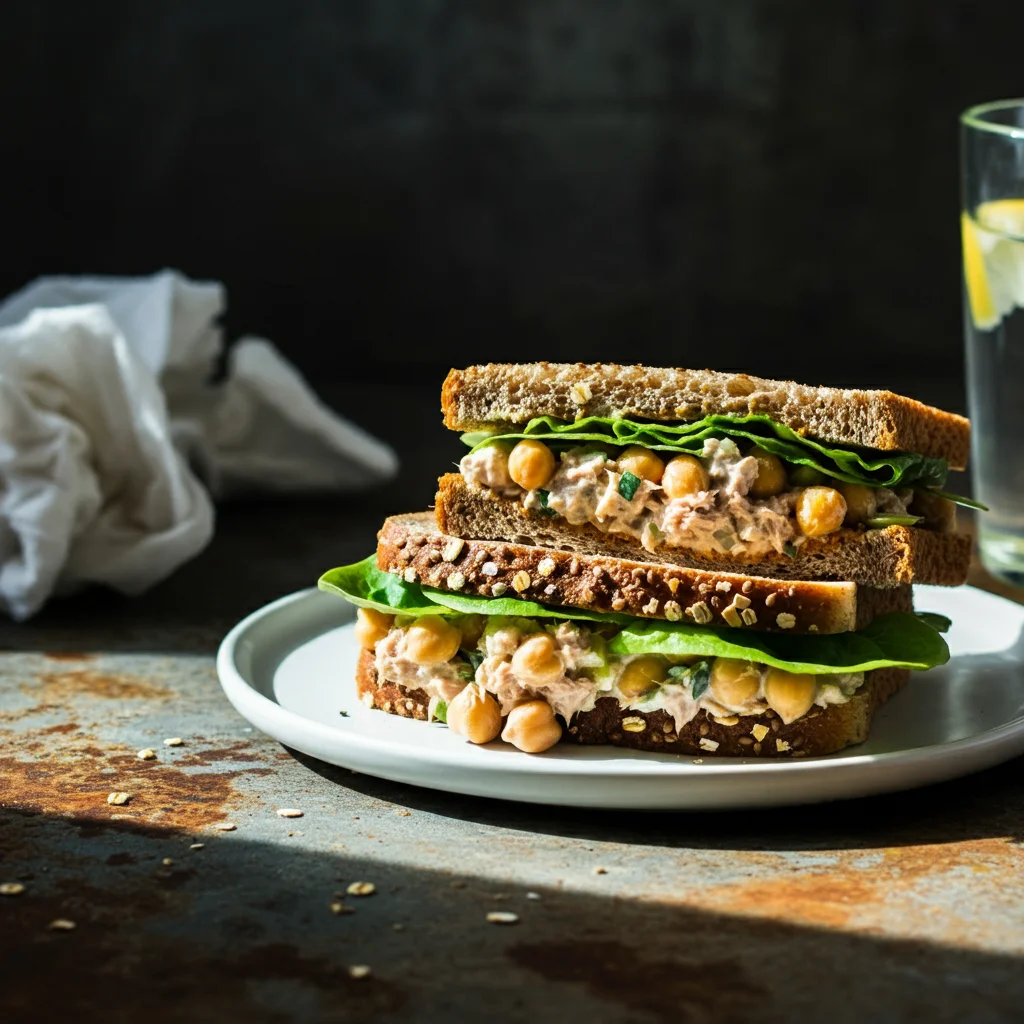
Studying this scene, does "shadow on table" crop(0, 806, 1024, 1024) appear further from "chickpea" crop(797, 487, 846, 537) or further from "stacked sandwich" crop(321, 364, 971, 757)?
"chickpea" crop(797, 487, 846, 537)

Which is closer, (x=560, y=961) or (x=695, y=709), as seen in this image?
(x=560, y=961)

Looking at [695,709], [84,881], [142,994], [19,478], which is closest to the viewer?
[142,994]

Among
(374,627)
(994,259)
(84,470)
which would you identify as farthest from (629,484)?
(84,470)

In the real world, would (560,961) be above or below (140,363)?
below

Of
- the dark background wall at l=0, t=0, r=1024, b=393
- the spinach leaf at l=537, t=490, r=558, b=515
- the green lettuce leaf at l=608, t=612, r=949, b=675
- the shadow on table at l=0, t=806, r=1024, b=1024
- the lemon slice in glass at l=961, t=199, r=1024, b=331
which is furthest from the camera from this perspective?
the dark background wall at l=0, t=0, r=1024, b=393

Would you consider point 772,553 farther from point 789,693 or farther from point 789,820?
point 789,820

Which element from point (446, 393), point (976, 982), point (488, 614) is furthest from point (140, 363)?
point (976, 982)

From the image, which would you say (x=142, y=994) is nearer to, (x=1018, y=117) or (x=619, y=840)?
(x=619, y=840)

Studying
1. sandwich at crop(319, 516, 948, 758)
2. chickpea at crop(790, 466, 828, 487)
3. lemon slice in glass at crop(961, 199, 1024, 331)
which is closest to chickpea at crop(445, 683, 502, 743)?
sandwich at crop(319, 516, 948, 758)
